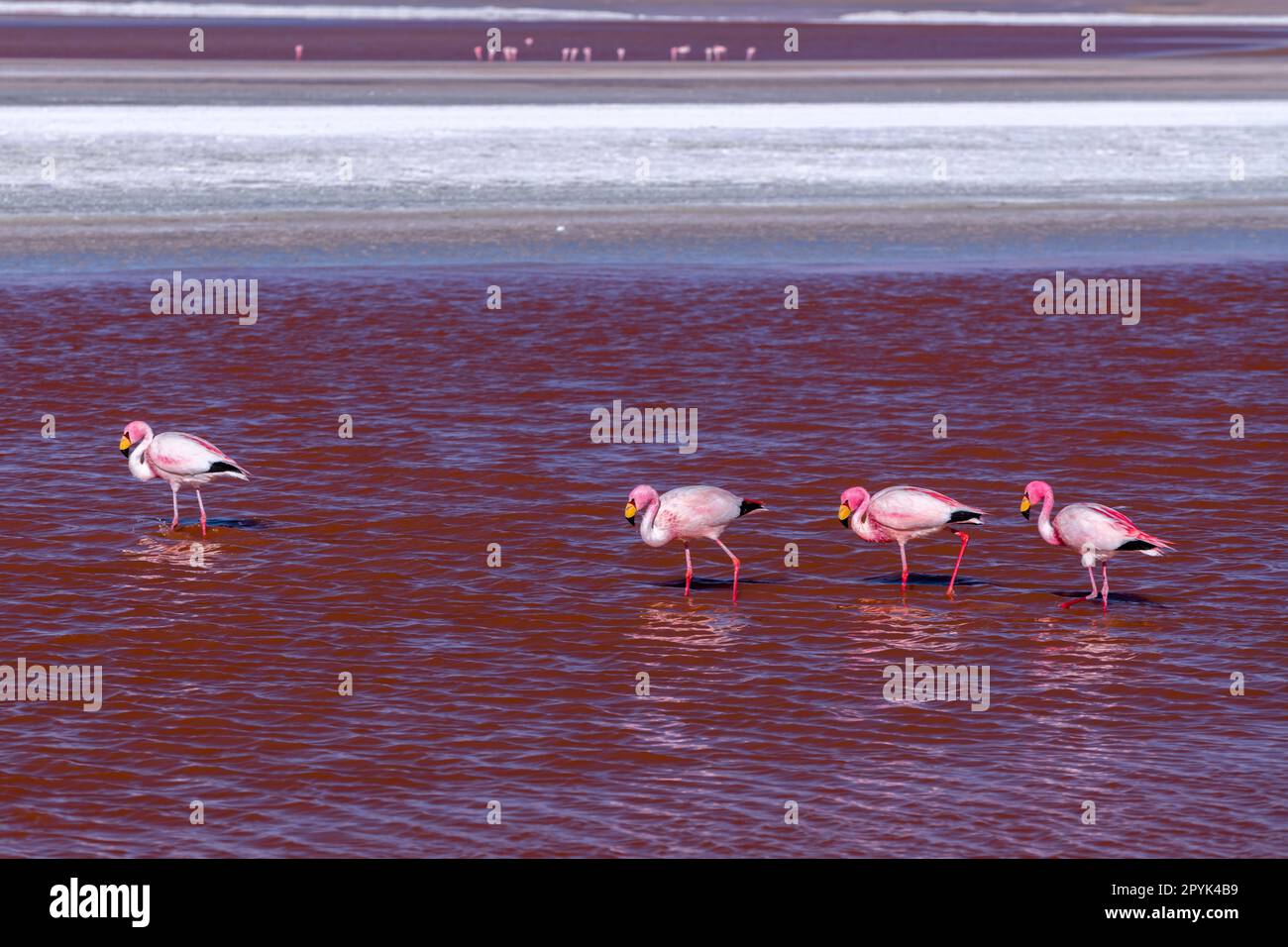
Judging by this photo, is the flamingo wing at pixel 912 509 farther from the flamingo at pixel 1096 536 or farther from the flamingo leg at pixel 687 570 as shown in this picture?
the flamingo leg at pixel 687 570

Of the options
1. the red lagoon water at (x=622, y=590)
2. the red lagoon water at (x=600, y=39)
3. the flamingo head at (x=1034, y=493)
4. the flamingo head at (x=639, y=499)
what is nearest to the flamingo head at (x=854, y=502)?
the red lagoon water at (x=622, y=590)

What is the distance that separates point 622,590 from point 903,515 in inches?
74.6

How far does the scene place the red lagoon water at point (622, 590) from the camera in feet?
31.5

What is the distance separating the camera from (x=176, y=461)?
1413cm

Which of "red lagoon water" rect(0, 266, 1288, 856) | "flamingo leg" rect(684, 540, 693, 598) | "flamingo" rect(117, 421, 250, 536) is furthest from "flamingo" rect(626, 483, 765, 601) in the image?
"flamingo" rect(117, 421, 250, 536)

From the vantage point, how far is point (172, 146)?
1240 inches

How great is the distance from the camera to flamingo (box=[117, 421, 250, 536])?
14.0 m

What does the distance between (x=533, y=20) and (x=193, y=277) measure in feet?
208

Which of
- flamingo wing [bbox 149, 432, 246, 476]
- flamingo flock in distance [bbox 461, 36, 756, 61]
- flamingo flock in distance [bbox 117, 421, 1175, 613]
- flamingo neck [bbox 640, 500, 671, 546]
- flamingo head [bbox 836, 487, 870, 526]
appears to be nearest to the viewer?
flamingo flock in distance [bbox 117, 421, 1175, 613]

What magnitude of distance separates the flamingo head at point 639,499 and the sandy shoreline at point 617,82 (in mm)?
26739

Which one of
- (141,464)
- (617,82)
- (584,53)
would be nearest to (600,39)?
(584,53)

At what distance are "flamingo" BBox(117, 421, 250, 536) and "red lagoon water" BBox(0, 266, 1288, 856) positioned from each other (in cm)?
42

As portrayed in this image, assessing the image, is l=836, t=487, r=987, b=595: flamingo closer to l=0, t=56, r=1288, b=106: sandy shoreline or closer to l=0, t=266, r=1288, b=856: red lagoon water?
l=0, t=266, r=1288, b=856: red lagoon water
